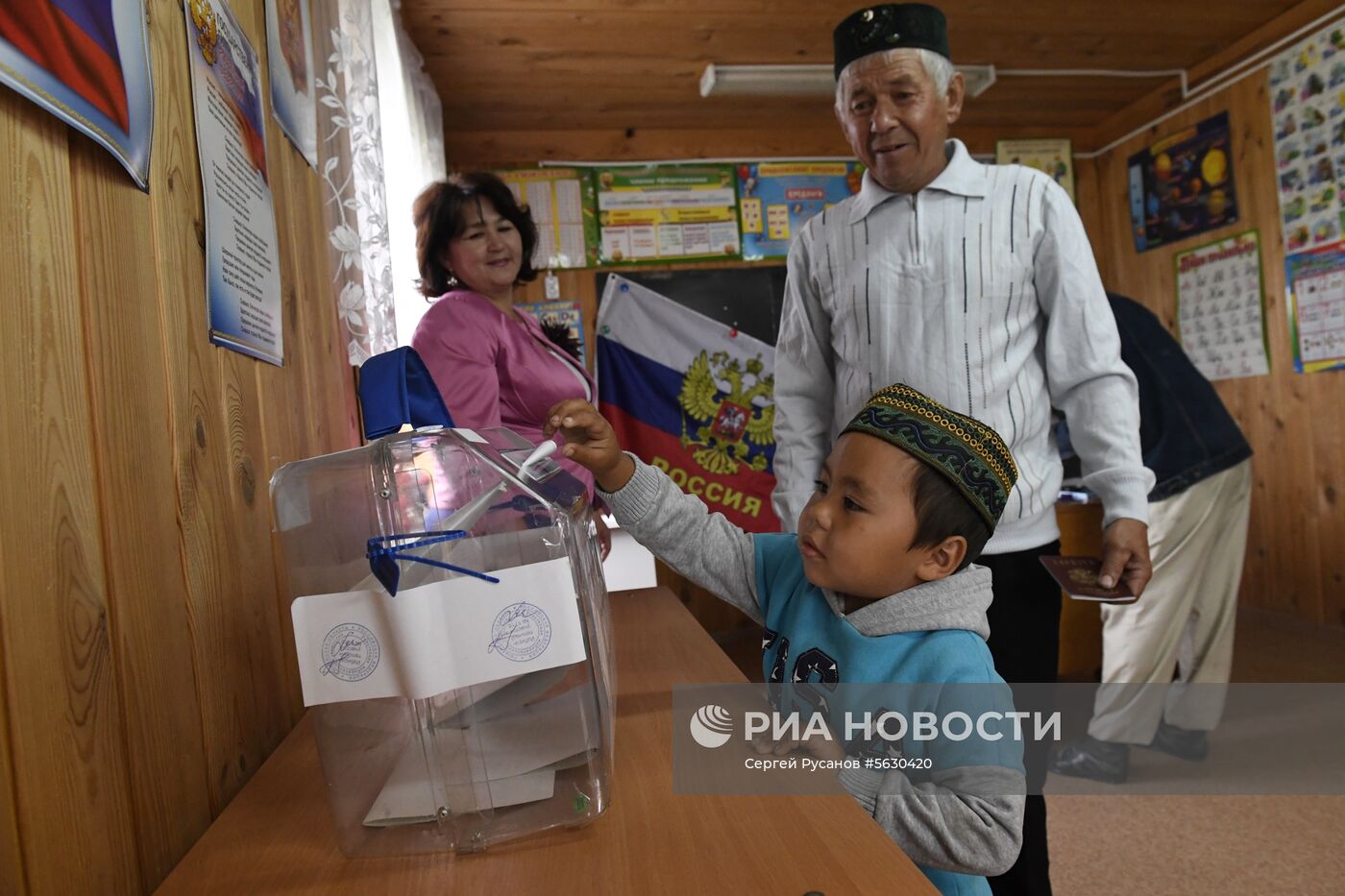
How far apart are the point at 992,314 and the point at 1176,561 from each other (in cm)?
154

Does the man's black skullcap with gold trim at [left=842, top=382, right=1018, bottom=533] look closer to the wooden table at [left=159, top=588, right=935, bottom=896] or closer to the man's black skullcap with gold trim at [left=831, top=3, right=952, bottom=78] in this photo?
the wooden table at [left=159, top=588, right=935, bottom=896]

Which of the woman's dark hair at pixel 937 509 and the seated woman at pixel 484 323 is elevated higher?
the seated woman at pixel 484 323

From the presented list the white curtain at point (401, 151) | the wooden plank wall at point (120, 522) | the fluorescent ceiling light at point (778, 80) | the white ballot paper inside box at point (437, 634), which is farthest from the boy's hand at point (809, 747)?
the fluorescent ceiling light at point (778, 80)

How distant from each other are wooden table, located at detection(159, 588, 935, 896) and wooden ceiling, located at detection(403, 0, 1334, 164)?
2.70m

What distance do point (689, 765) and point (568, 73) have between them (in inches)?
123

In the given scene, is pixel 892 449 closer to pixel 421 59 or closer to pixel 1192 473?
pixel 1192 473

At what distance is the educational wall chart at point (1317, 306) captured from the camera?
311cm

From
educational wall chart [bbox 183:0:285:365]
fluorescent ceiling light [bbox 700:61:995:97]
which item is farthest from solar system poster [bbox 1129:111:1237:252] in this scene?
educational wall chart [bbox 183:0:285:365]

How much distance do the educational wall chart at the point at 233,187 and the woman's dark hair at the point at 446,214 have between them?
2.04ft

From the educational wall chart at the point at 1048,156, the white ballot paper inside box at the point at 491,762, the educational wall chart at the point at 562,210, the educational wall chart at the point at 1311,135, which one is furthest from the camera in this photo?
the educational wall chart at the point at 1048,156

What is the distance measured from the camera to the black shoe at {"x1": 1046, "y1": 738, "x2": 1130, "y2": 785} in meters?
2.28

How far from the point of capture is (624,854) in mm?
580

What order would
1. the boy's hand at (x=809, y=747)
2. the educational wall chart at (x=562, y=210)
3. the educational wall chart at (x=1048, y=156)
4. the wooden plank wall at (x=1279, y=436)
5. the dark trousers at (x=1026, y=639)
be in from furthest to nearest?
the educational wall chart at (x=1048, y=156)
the educational wall chart at (x=562, y=210)
the wooden plank wall at (x=1279, y=436)
the dark trousers at (x=1026, y=639)
the boy's hand at (x=809, y=747)

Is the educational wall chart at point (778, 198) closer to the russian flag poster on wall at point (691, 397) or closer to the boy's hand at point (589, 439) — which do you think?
the russian flag poster on wall at point (691, 397)
